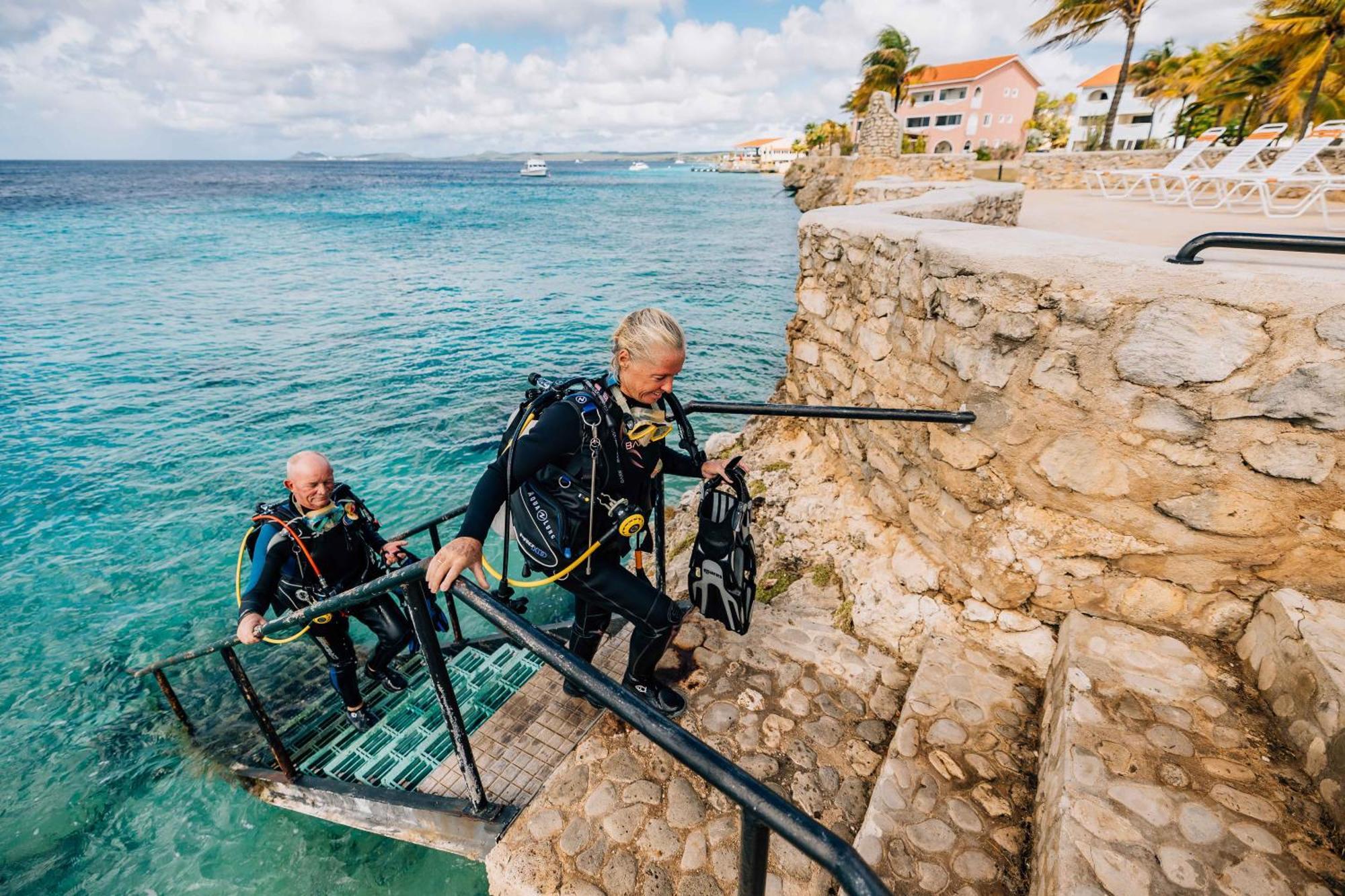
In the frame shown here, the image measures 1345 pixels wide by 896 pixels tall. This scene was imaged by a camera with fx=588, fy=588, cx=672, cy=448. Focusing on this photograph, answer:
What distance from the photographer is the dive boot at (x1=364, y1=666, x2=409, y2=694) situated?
4.59 meters

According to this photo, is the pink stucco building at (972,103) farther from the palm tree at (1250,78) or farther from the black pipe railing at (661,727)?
the black pipe railing at (661,727)

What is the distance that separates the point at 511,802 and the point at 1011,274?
3.58 meters

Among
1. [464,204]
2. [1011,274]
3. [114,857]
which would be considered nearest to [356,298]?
[114,857]

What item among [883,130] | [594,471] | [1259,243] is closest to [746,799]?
[594,471]

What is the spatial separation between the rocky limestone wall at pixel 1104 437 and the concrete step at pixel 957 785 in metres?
0.42

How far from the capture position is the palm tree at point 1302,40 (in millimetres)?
13430

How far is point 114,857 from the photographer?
413cm

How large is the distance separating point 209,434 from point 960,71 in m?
76.8

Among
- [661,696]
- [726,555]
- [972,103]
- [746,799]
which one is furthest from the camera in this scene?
[972,103]

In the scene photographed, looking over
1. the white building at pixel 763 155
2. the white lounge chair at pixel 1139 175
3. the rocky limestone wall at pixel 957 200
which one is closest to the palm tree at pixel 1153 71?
the white lounge chair at pixel 1139 175

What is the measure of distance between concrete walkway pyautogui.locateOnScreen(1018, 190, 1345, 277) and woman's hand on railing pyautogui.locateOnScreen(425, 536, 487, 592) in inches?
128

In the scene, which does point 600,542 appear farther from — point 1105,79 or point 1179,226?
point 1105,79

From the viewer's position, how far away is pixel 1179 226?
23.7 ft

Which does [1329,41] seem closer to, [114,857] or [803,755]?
[803,755]
